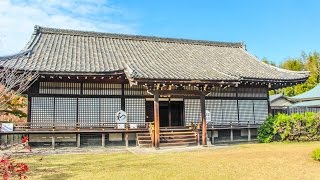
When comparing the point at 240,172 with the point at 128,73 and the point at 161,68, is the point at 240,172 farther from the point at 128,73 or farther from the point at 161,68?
the point at 161,68

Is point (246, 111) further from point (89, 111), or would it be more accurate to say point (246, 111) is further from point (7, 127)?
point (7, 127)

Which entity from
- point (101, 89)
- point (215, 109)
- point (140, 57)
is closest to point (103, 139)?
point (101, 89)

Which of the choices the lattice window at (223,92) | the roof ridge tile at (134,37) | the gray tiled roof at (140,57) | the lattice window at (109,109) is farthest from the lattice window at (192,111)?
the roof ridge tile at (134,37)

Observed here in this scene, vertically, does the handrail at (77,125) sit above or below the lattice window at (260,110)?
below

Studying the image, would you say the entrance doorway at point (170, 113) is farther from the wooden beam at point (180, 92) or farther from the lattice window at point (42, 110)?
the lattice window at point (42, 110)

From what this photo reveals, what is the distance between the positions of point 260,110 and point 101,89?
1051 cm

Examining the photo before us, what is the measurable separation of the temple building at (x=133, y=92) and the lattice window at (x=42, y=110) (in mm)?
49

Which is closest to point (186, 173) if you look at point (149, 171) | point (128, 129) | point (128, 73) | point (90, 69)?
point (149, 171)

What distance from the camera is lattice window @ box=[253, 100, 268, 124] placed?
70.5ft

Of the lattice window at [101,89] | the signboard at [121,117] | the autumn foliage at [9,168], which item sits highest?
the lattice window at [101,89]

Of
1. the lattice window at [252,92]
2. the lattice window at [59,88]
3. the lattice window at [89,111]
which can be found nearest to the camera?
the lattice window at [59,88]

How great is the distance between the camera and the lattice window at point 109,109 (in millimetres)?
18078

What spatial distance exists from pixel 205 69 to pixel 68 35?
991 centimetres

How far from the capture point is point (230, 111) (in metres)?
20.7
